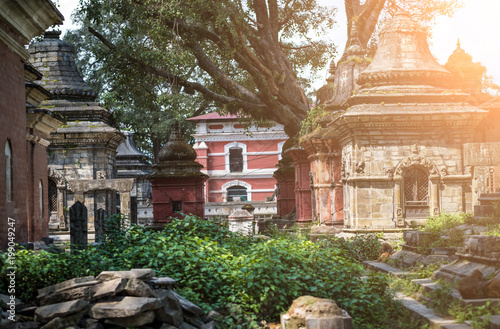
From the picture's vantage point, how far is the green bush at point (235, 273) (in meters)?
7.66

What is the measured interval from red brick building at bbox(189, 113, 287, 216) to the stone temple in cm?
2929

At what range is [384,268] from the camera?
37.7ft

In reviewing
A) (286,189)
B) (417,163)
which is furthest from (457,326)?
(286,189)

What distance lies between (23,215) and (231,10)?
11.2m

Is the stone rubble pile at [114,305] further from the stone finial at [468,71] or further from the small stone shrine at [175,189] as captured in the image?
the small stone shrine at [175,189]

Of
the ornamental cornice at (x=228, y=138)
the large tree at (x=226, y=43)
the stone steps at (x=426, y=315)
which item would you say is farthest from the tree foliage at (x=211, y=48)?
the ornamental cornice at (x=228, y=138)

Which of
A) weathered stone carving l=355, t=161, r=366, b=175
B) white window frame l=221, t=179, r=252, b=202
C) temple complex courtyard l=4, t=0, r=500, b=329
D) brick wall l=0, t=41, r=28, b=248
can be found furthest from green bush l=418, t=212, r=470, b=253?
white window frame l=221, t=179, r=252, b=202

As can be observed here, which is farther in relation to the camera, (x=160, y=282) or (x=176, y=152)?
(x=176, y=152)

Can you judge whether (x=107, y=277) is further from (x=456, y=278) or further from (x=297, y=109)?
(x=297, y=109)

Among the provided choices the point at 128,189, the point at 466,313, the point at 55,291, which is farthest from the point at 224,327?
the point at 128,189

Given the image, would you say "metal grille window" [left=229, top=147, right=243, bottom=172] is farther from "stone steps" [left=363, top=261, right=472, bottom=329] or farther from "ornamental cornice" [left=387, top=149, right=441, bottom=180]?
"stone steps" [left=363, top=261, right=472, bottom=329]

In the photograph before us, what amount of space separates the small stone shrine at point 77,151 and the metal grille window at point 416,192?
7.75m

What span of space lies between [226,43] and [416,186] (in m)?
9.73

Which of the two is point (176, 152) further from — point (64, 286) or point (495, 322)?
point (495, 322)
